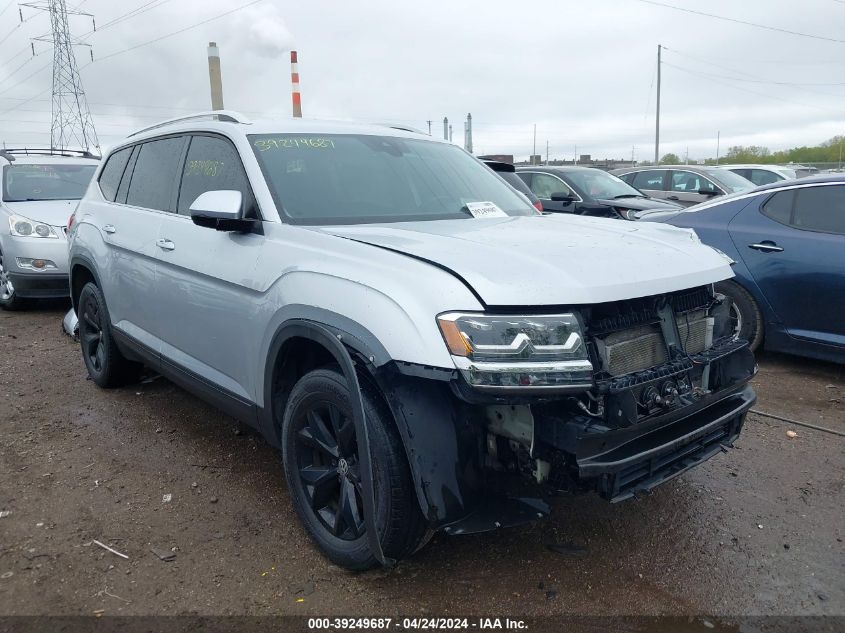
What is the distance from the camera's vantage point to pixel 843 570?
279 centimetres

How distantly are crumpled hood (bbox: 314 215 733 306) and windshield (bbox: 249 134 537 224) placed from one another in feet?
0.65

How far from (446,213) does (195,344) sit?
147cm

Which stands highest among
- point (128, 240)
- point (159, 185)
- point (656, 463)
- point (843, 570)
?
point (159, 185)

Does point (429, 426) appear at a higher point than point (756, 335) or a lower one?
higher

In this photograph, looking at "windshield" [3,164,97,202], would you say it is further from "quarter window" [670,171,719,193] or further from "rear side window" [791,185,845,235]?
"quarter window" [670,171,719,193]

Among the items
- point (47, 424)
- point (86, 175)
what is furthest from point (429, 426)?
point (86, 175)

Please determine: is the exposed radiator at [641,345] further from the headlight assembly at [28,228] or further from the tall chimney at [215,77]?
the tall chimney at [215,77]

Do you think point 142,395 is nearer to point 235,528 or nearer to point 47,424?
point 47,424

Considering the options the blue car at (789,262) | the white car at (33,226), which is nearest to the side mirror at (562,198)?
the blue car at (789,262)

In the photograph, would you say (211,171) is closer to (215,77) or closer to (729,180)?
(729,180)

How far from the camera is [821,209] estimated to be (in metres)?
5.20

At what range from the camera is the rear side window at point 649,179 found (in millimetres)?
12414

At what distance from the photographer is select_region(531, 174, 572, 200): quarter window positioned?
10477 millimetres

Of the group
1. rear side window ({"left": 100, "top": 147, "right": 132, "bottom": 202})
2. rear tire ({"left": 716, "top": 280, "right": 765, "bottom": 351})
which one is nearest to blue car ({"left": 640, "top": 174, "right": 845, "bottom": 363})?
rear tire ({"left": 716, "top": 280, "right": 765, "bottom": 351})
